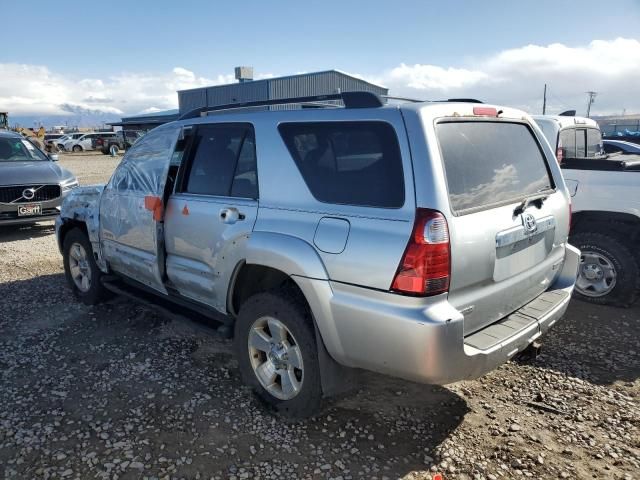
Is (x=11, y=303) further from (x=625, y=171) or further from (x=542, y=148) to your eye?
(x=625, y=171)

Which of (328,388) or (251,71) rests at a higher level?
(251,71)

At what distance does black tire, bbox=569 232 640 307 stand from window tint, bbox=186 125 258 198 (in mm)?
3632

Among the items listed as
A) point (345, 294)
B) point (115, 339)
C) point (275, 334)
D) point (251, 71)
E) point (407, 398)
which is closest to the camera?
point (345, 294)

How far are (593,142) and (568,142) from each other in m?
0.89

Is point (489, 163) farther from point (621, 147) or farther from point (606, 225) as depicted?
point (621, 147)

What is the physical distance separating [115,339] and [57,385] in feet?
2.63

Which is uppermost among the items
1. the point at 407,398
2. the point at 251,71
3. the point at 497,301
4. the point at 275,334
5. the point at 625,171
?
the point at 251,71

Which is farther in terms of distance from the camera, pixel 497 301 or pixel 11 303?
pixel 11 303

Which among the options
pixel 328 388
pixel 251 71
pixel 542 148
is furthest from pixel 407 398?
pixel 251 71

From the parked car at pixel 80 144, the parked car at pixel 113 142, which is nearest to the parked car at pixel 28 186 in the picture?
the parked car at pixel 113 142

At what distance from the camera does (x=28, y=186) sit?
809 cm

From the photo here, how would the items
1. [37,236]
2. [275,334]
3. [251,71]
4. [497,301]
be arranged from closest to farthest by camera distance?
[497,301]
[275,334]
[37,236]
[251,71]

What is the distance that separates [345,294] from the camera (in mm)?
2543

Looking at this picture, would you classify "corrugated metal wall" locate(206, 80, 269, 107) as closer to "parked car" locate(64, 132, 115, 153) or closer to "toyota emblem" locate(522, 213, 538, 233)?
"parked car" locate(64, 132, 115, 153)
